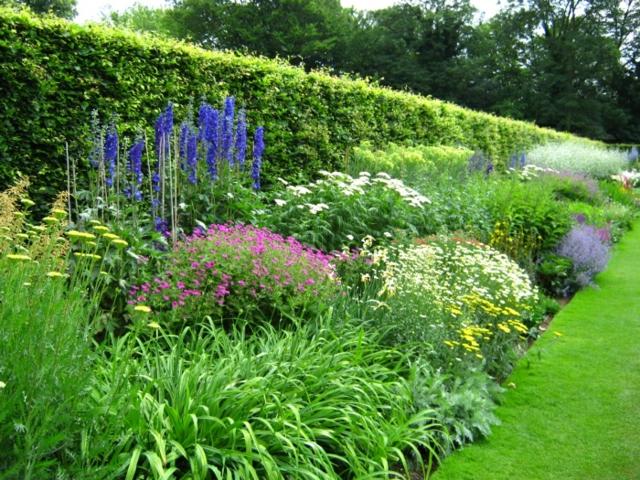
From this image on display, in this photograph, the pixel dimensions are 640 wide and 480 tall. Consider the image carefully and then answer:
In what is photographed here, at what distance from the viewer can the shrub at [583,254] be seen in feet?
25.0

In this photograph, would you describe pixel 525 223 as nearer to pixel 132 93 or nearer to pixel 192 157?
pixel 192 157

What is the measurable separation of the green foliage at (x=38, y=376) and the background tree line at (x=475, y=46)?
32.2 m

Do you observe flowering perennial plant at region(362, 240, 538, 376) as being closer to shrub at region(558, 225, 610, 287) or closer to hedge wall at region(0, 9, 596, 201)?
shrub at region(558, 225, 610, 287)

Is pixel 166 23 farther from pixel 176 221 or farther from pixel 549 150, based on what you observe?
pixel 176 221

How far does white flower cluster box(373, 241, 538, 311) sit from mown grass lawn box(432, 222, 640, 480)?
0.61 m

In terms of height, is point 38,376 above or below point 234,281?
above

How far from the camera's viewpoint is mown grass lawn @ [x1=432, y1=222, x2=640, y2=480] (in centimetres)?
338

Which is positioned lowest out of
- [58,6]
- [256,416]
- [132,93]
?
[256,416]

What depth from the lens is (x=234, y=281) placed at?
4145 millimetres

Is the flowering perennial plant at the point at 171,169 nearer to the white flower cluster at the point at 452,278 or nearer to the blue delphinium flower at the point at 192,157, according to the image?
the blue delphinium flower at the point at 192,157

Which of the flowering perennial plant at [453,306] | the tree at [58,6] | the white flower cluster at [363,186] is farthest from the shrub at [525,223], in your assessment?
the tree at [58,6]

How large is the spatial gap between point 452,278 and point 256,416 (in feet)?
9.51

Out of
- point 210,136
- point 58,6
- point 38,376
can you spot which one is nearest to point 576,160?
point 210,136

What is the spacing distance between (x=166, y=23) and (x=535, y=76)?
24.6 meters
